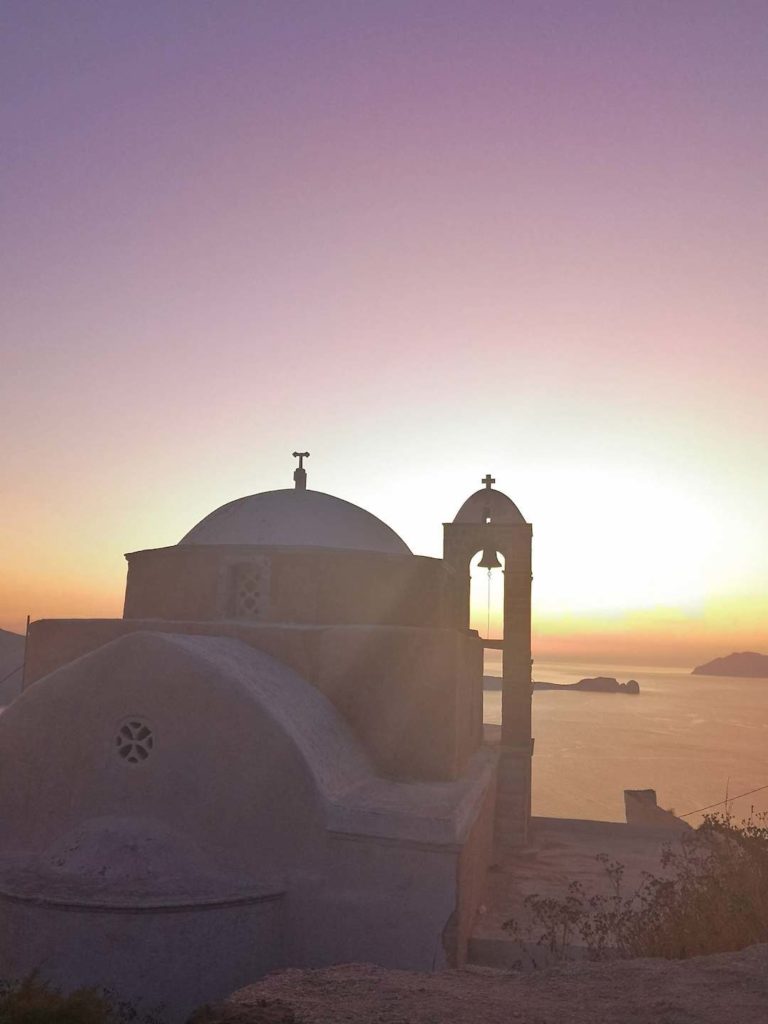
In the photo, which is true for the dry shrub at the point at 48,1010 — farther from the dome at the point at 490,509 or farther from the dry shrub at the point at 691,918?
the dome at the point at 490,509

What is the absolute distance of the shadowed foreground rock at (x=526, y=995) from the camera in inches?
171

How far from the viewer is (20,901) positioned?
25.2 feet

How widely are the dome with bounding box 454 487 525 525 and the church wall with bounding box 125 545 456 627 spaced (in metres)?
2.92

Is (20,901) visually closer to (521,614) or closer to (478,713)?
(478,713)

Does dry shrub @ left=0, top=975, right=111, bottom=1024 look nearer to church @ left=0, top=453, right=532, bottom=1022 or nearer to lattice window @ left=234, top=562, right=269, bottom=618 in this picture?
church @ left=0, top=453, right=532, bottom=1022

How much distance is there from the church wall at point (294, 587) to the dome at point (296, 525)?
1.46 feet

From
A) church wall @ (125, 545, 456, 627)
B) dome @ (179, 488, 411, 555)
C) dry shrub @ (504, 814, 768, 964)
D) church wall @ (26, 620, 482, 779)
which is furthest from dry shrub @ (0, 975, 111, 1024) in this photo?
dome @ (179, 488, 411, 555)

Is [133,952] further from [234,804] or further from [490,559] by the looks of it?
[490,559]

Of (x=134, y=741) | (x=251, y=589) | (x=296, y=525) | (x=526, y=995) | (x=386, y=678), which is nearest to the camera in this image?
(x=526, y=995)

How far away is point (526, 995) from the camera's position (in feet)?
15.9

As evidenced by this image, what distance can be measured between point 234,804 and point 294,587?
478 centimetres

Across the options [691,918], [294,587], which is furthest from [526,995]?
[294,587]

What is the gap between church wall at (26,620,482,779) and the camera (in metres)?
10.8

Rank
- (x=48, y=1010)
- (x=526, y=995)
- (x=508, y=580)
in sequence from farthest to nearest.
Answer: (x=508, y=580), (x=526, y=995), (x=48, y=1010)
